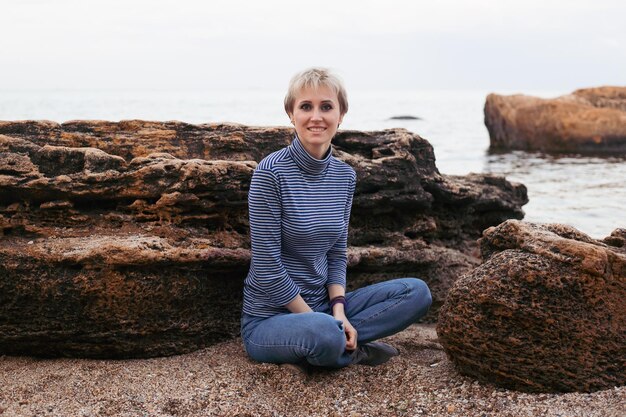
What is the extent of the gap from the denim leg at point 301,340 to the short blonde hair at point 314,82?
49.8 inches

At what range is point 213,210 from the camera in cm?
478

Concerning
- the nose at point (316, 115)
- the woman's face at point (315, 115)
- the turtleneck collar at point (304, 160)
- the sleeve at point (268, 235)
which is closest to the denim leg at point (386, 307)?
the sleeve at point (268, 235)


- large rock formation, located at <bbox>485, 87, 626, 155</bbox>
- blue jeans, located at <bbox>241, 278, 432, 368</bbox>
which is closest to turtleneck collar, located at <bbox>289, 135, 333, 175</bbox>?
blue jeans, located at <bbox>241, 278, 432, 368</bbox>

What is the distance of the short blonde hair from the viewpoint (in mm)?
4098

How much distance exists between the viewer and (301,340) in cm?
404

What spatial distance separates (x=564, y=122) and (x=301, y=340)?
24.0m

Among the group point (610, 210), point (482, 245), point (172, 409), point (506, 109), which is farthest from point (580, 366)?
point (506, 109)

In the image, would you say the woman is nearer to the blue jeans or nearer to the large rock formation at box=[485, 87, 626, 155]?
the blue jeans

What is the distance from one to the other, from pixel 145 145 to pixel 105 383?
1805 mm

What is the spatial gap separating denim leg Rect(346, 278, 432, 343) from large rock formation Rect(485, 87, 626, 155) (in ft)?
74.6

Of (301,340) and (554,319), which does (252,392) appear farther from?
(554,319)

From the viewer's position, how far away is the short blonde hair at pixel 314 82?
4098 mm

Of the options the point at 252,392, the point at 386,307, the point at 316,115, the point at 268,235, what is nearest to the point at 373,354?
the point at 386,307

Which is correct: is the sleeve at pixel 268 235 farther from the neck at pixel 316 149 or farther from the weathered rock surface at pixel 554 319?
the weathered rock surface at pixel 554 319
